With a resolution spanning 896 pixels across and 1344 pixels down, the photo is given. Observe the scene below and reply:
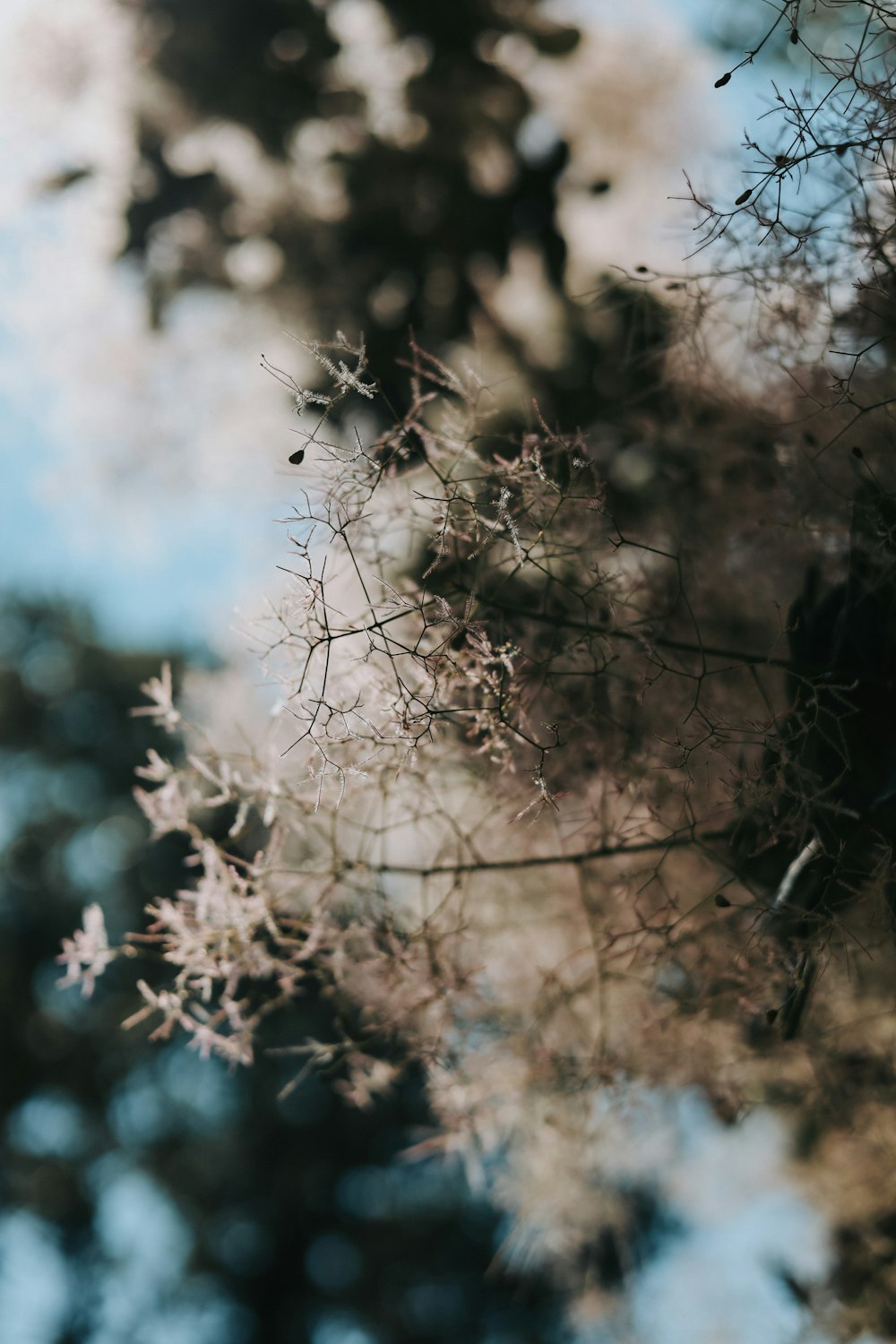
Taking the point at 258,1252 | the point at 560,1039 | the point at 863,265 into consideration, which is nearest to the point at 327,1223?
the point at 258,1252

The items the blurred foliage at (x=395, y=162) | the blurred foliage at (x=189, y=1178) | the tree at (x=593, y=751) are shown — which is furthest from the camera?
the blurred foliage at (x=189, y=1178)

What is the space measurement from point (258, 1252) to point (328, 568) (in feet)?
7.88

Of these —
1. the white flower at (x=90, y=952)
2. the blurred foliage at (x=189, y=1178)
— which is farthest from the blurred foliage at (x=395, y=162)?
the blurred foliage at (x=189, y=1178)

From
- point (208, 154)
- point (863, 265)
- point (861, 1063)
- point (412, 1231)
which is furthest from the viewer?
point (412, 1231)

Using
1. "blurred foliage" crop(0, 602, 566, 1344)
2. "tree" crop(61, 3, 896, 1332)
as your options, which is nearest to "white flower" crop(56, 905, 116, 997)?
"tree" crop(61, 3, 896, 1332)

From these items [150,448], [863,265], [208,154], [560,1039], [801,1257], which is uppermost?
[208,154]

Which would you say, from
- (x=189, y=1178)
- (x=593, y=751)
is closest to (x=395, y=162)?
(x=593, y=751)

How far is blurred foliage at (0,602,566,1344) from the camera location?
2.19 meters

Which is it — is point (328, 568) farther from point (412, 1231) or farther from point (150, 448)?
point (412, 1231)

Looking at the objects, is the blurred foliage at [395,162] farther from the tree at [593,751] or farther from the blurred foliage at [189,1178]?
the blurred foliage at [189,1178]

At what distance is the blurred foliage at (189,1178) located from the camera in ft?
7.18

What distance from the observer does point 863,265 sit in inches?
16.2

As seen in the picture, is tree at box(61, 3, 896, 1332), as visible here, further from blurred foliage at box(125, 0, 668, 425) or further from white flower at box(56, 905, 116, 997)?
blurred foliage at box(125, 0, 668, 425)

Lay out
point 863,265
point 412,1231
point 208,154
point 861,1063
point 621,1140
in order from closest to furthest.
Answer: point 863,265
point 861,1063
point 621,1140
point 208,154
point 412,1231
